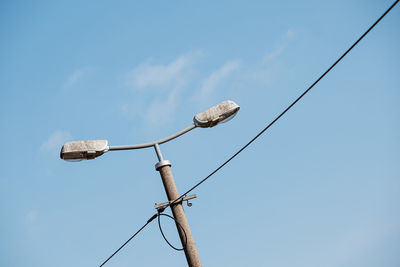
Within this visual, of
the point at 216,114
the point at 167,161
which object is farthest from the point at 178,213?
the point at 216,114

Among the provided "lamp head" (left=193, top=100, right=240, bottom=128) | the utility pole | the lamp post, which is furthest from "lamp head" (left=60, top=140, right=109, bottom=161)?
"lamp head" (left=193, top=100, right=240, bottom=128)

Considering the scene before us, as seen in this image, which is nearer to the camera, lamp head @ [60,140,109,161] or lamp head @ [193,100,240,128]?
lamp head @ [60,140,109,161]

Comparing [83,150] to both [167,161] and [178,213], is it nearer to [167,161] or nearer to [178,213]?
[167,161]

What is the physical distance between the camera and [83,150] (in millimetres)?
5711

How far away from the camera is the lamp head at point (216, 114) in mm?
5965

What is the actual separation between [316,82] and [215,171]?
1.98 meters

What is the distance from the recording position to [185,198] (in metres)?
5.77

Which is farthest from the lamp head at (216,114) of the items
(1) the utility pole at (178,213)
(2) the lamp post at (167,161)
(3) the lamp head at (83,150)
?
(3) the lamp head at (83,150)

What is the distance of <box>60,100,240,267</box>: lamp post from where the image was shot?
560 centimetres

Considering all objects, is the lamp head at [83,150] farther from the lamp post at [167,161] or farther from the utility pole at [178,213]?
the utility pole at [178,213]

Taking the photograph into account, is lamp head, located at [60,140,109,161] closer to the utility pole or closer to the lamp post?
the lamp post

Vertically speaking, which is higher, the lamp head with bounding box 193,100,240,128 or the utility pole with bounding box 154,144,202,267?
the lamp head with bounding box 193,100,240,128

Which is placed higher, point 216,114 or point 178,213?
point 216,114

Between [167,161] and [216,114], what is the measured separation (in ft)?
2.99
